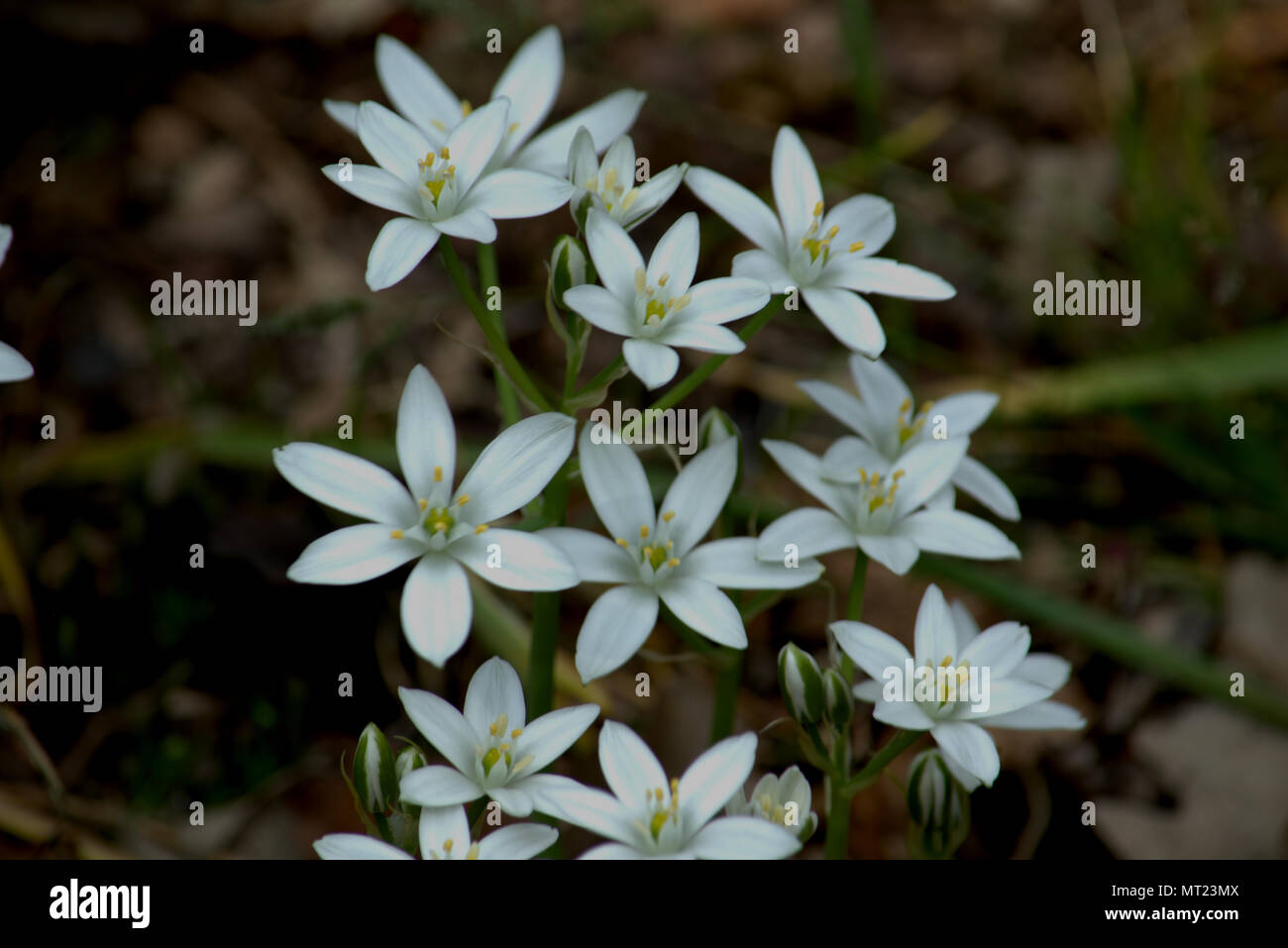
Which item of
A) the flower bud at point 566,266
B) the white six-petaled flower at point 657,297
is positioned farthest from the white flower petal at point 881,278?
the flower bud at point 566,266

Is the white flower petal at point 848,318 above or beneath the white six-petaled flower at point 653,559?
above

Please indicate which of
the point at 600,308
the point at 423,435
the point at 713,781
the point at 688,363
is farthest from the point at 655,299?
the point at 688,363

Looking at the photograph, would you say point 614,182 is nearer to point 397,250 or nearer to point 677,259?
point 677,259

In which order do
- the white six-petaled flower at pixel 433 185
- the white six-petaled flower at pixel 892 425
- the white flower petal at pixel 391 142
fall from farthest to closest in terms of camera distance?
the white six-petaled flower at pixel 892 425
the white flower petal at pixel 391 142
the white six-petaled flower at pixel 433 185

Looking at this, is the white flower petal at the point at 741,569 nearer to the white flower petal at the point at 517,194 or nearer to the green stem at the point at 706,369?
the green stem at the point at 706,369

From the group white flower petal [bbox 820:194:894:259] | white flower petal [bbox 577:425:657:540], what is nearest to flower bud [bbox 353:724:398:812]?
white flower petal [bbox 577:425:657:540]

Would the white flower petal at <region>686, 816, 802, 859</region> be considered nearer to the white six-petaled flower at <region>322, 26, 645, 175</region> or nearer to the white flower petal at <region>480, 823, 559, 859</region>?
the white flower petal at <region>480, 823, 559, 859</region>
